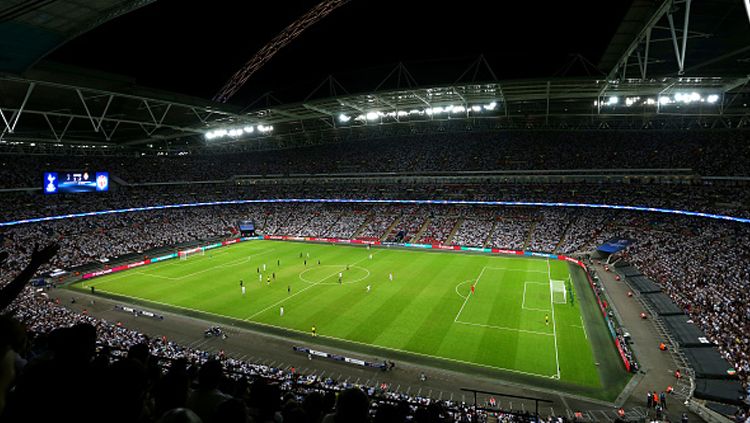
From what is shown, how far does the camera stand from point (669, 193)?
48.3 metres

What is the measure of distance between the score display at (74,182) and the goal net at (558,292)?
186 ft

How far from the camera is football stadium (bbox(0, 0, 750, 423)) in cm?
1639

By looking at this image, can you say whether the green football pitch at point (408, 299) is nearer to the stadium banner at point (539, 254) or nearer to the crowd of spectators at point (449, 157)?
the stadium banner at point (539, 254)

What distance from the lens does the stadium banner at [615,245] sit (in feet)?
142

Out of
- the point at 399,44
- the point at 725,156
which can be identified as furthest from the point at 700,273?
the point at 399,44

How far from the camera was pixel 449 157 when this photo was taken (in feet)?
224

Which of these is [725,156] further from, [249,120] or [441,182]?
[249,120]

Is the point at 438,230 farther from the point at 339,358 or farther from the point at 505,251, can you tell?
the point at 339,358

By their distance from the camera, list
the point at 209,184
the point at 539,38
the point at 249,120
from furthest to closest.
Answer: the point at 209,184, the point at 249,120, the point at 539,38

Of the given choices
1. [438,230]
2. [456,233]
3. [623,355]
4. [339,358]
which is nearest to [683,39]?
[623,355]

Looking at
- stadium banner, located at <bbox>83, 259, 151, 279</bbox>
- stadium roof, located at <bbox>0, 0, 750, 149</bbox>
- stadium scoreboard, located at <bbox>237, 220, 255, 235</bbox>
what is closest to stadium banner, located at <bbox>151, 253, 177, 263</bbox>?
stadium banner, located at <bbox>83, 259, 151, 279</bbox>

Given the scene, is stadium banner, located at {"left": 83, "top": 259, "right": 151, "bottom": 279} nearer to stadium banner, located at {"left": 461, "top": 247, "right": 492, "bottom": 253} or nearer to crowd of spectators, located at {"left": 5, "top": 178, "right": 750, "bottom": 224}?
crowd of spectators, located at {"left": 5, "top": 178, "right": 750, "bottom": 224}

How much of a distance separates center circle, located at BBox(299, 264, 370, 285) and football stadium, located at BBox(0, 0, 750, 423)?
18.4 inches

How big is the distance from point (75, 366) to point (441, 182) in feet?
218
